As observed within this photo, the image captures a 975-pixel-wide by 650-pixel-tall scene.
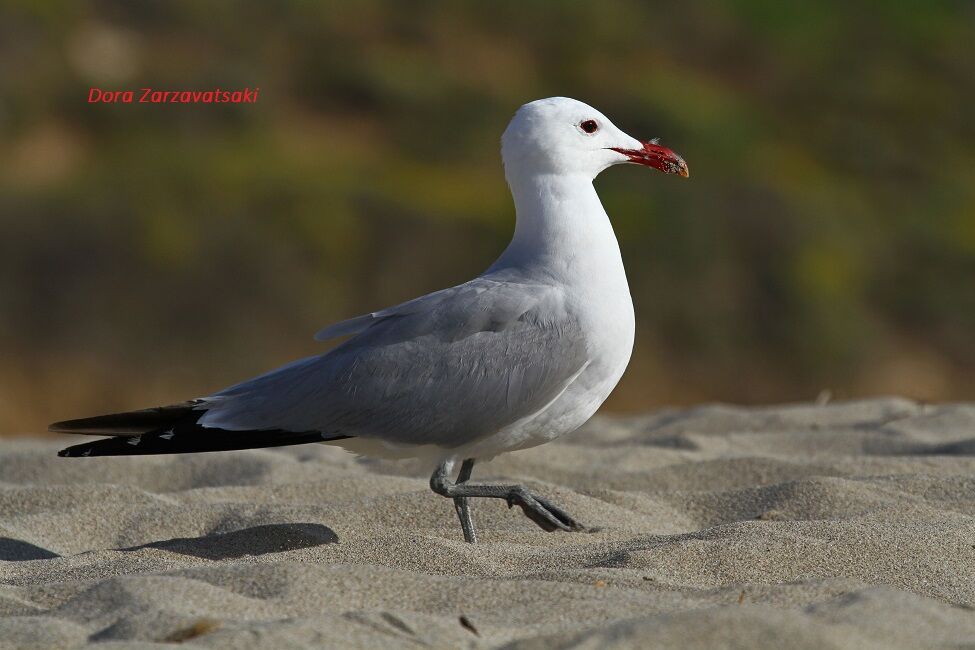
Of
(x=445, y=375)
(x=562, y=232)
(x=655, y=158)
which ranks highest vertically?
(x=655, y=158)

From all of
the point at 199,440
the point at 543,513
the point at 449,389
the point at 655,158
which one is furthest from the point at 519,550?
the point at 655,158

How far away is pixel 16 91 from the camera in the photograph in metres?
14.2

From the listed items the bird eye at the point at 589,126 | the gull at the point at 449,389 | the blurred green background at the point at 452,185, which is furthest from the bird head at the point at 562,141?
the blurred green background at the point at 452,185

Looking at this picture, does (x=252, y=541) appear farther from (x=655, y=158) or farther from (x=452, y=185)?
(x=452, y=185)

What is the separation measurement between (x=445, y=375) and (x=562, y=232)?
2.09 ft

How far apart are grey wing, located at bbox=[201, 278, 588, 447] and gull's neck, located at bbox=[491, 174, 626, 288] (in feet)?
0.56

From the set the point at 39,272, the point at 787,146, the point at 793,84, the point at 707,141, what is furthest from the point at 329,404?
the point at 793,84

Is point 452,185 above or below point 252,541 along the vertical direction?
above

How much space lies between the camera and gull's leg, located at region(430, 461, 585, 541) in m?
3.89

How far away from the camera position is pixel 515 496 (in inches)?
155

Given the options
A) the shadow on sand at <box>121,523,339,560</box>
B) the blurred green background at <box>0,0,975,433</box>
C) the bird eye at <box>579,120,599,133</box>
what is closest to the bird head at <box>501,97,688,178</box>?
the bird eye at <box>579,120,599,133</box>

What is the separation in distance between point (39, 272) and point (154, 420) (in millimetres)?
8290

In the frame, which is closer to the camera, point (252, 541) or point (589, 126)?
point (252, 541)

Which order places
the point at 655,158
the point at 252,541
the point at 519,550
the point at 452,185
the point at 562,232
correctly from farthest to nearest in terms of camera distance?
the point at 452,185 < the point at 655,158 < the point at 562,232 < the point at 252,541 < the point at 519,550
